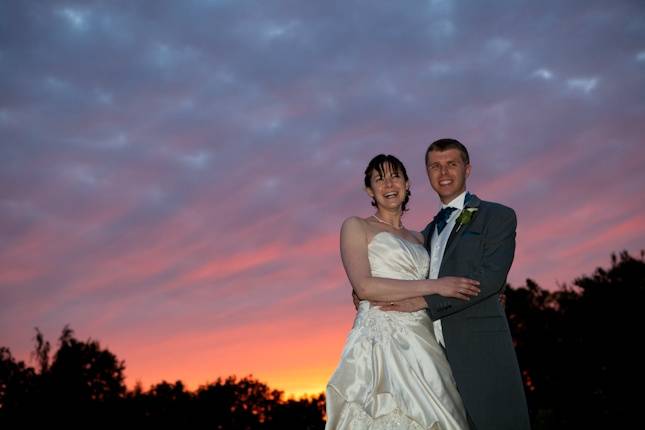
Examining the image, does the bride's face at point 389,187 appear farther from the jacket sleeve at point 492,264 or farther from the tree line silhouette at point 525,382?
the tree line silhouette at point 525,382

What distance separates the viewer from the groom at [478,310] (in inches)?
228

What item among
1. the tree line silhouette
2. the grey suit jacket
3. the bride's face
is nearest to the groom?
the grey suit jacket

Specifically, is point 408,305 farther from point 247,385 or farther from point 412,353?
point 247,385

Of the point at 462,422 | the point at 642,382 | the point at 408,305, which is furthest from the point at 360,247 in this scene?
the point at 642,382

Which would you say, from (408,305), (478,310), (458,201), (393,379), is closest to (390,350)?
(393,379)

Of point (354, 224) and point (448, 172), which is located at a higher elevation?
point (448, 172)

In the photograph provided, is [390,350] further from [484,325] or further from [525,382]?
[525,382]

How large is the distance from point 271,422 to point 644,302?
63.7 metres

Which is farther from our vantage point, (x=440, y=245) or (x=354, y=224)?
(x=354, y=224)

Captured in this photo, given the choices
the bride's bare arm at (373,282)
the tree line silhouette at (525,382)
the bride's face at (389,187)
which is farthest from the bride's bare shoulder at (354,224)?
the tree line silhouette at (525,382)

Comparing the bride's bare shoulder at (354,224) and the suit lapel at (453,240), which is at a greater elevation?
the bride's bare shoulder at (354,224)

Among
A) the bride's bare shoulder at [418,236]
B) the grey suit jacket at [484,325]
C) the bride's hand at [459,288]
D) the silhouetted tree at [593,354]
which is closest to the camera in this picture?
the grey suit jacket at [484,325]

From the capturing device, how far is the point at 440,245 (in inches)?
267

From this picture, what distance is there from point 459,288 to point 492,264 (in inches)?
18.8
